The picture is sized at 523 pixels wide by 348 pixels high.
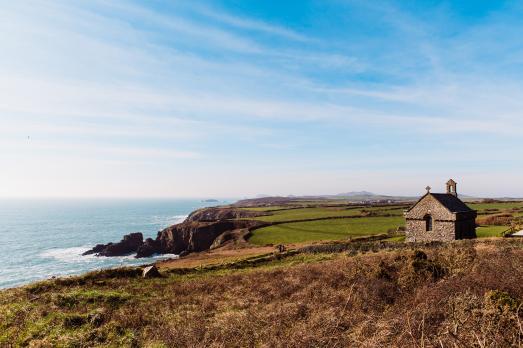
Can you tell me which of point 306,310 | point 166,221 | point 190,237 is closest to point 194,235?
point 190,237

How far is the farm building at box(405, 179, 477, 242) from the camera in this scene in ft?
120

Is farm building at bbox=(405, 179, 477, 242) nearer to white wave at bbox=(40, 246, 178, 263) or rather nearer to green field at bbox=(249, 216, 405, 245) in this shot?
green field at bbox=(249, 216, 405, 245)

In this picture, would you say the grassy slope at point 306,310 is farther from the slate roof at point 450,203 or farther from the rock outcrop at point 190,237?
the rock outcrop at point 190,237

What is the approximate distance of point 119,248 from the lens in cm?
7550

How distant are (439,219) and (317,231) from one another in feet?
75.0

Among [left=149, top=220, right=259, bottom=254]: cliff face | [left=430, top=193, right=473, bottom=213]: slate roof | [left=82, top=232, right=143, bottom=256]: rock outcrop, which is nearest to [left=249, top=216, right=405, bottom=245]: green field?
[left=149, top=220, right=259, bottom=254]: cliff face

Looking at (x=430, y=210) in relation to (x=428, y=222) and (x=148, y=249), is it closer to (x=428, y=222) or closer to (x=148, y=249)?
(x=428, y=222)

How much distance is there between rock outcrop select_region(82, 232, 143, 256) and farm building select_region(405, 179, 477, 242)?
2392 inches

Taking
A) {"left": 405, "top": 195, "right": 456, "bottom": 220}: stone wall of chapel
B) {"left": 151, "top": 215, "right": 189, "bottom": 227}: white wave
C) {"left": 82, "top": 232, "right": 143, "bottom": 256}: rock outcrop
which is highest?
{"left": 405, "top": 195, "right": 456, "bottom": 220}: stone wall of chapel

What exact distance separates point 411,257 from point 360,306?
6.64m

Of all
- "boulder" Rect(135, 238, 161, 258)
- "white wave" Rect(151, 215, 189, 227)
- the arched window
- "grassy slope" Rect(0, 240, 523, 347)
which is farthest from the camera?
"white wave" Rect(151, 215, 189, 227)

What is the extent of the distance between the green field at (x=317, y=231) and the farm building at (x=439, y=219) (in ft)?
37.8

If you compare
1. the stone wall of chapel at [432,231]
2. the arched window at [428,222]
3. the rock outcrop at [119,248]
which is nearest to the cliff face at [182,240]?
the rock outcrop at [119,248]

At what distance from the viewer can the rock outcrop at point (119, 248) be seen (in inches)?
2911
